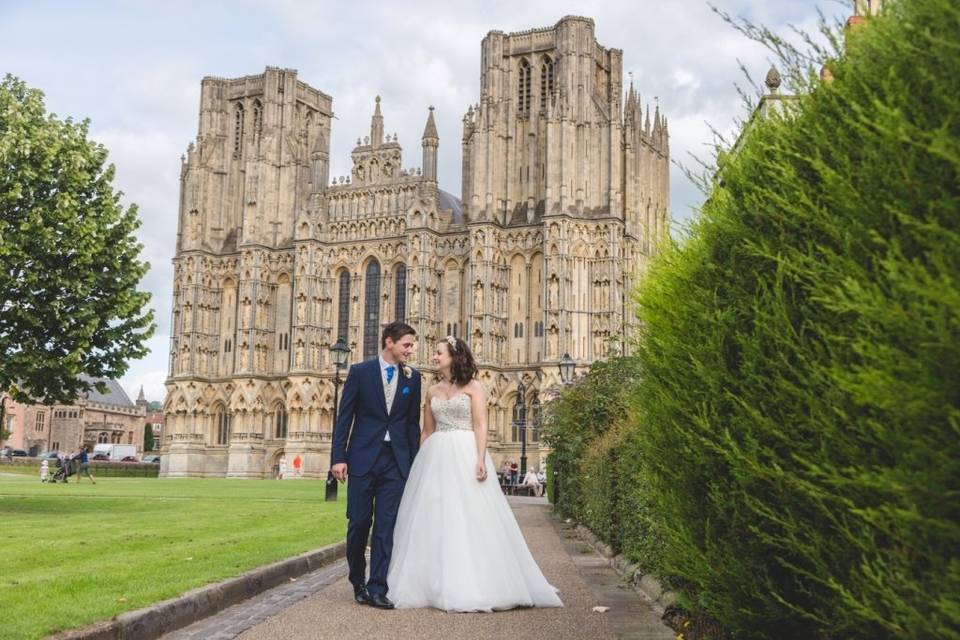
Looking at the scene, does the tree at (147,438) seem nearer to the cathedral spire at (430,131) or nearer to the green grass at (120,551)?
the cathedral spire at (430,131)

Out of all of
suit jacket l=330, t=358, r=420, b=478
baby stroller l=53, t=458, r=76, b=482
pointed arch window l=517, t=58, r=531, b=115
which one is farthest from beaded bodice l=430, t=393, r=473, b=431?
pointed arch window l=517, t=58, r=531, b=115

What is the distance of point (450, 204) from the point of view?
6744 cm

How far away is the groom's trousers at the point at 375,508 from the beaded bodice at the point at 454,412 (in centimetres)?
49

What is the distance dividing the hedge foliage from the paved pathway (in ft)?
5.59

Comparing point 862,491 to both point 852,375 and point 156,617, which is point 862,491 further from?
point 156,617

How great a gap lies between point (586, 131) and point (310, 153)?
19.7 m

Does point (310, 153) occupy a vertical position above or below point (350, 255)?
above

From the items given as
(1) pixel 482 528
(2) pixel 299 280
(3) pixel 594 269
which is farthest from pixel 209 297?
(1) pixel 482 528

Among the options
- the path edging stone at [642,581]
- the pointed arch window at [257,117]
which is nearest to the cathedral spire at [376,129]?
the pointed arch window at [257,117]

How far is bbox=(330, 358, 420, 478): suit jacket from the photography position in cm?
803

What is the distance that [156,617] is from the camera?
6695 millimetres

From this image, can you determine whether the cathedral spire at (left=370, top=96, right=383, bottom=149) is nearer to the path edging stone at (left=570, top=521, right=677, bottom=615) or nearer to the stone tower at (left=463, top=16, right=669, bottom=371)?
the stone tower at (left=463, top=16, right=669, bottom=371)

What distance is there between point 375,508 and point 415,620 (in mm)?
1148

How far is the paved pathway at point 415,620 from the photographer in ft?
22.0
